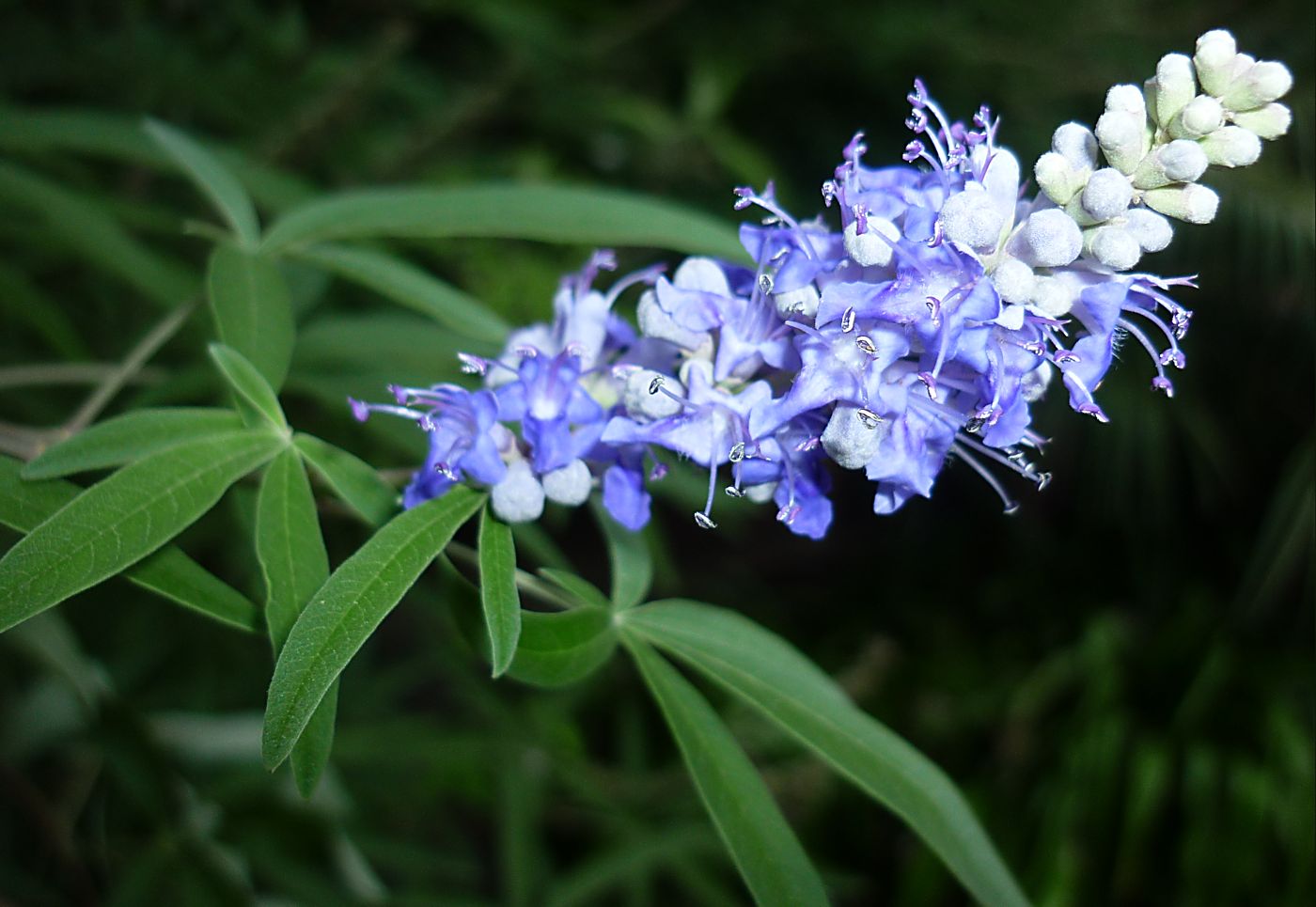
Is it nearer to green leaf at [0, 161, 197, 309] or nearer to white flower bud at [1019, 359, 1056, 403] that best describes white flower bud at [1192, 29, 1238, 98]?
white flower bud at [1019, 359, 1056, 403]

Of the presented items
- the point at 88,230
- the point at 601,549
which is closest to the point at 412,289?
the point at 88,230

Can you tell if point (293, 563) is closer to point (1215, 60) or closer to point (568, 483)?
point (568, 483)

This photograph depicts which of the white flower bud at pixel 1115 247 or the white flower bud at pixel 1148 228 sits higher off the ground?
the white flower bud at pixel 1148 228

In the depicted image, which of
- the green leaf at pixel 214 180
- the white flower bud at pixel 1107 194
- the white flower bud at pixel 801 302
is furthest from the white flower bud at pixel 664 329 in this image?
the green leaf at pixel 214 180

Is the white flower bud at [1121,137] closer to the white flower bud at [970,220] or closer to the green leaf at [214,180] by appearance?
the white flower bud at [970,220]

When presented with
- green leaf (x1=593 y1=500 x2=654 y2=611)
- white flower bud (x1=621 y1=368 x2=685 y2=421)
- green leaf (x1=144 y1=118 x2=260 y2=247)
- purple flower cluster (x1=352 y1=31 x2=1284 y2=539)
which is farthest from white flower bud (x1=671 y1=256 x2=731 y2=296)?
green leaf (x1=144 y1=118 x2=260 y2=247)

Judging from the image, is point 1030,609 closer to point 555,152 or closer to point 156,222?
point 555,152
